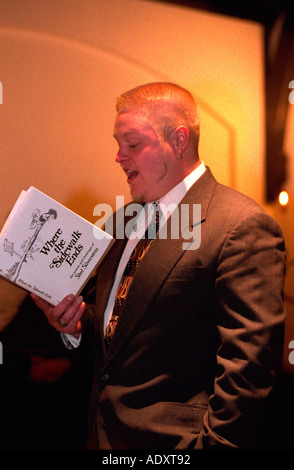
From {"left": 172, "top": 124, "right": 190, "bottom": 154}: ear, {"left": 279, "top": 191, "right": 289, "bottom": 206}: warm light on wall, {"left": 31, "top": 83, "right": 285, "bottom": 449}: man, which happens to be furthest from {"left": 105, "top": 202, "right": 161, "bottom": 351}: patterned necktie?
{"left": 279, "top": 191, "right": 289, "bottom": 206}: warm light on wall

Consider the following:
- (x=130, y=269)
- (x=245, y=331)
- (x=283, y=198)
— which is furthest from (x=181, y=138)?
(x=283, y=198)

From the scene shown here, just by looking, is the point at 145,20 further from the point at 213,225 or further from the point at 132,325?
the point at 132,325

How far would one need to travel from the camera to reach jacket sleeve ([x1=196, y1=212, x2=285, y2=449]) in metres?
1.02

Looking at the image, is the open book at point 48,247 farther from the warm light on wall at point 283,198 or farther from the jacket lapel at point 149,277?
the warm light on wall at point 283,198

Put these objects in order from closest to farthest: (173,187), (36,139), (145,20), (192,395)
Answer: (192,395) < (173,187) < (36,139) < (145,20)

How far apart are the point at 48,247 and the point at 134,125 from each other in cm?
50

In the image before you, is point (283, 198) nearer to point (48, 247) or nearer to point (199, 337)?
point (199, 337)

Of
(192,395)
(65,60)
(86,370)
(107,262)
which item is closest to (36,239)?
(107,262)

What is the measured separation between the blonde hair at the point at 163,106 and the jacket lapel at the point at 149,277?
327 mm

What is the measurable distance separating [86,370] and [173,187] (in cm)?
97

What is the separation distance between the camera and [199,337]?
116cm

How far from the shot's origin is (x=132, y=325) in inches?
45.9

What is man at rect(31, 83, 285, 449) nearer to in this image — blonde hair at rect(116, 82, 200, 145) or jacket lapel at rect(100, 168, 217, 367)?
jacket lapel at rect(100, 168, 217, 367)

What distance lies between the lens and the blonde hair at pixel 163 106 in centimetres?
138
